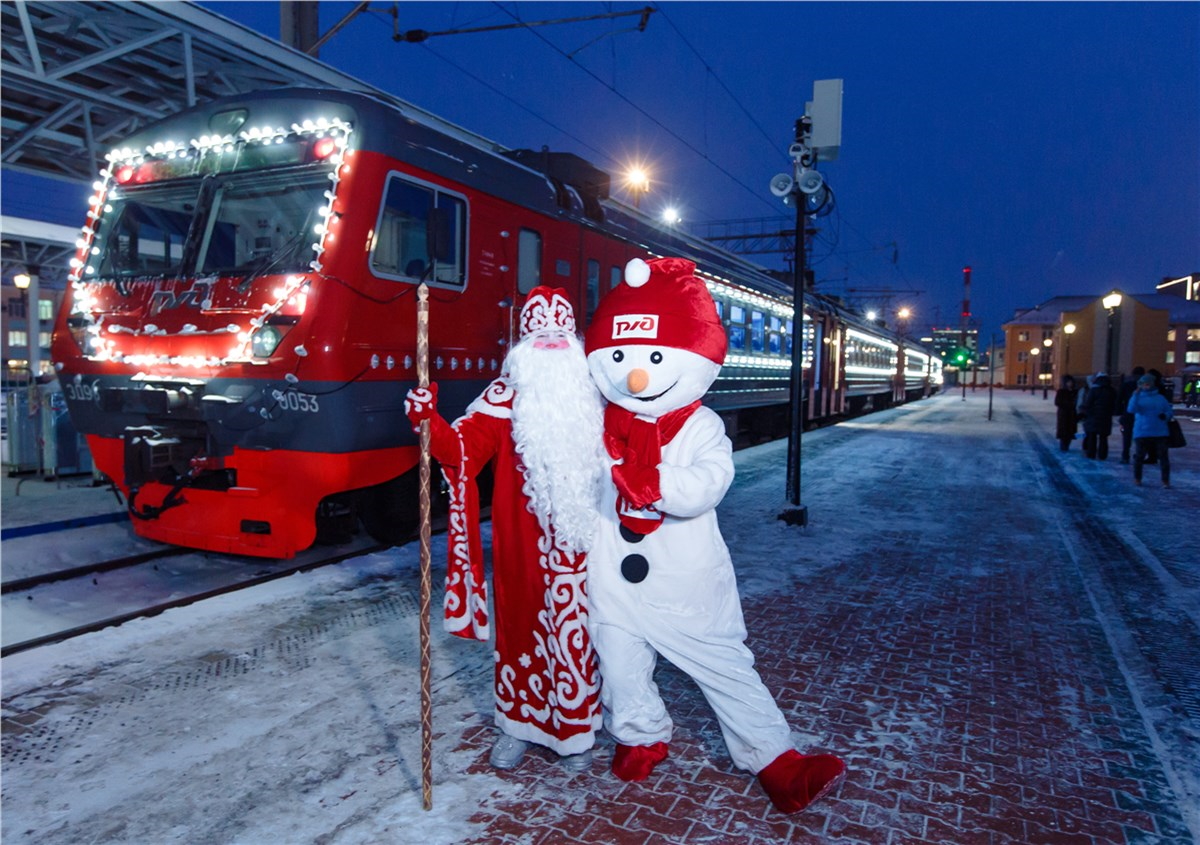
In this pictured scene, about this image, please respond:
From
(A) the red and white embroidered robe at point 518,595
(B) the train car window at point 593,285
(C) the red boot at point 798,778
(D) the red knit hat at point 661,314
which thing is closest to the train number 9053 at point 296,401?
(A) the red and white embroidered robe at point 518,595

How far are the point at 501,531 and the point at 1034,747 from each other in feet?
7.92

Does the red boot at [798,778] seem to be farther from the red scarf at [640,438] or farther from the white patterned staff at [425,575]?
the white patterned staff at [425,575]

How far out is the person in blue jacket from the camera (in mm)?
10648

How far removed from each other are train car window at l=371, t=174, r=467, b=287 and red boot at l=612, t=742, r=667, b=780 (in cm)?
343

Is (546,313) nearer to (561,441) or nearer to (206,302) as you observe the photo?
(561,441)

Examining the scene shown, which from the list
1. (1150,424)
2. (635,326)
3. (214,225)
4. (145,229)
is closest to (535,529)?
(635,326)

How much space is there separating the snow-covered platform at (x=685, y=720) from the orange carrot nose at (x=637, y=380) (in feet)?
4.91

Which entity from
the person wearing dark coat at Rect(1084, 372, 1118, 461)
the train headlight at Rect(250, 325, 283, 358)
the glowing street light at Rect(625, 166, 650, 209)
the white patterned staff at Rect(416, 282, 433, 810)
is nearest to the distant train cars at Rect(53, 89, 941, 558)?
the train headlight at Rect(250, 325, 283, 358)

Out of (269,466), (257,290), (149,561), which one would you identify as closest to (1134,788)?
(269,466)

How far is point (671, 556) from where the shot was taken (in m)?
2.89

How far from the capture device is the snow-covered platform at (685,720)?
2.81 m

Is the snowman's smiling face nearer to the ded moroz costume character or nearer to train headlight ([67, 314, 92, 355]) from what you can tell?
the ded moroz costume character

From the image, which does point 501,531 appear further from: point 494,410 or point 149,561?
point 149,561

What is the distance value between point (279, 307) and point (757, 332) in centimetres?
1012
